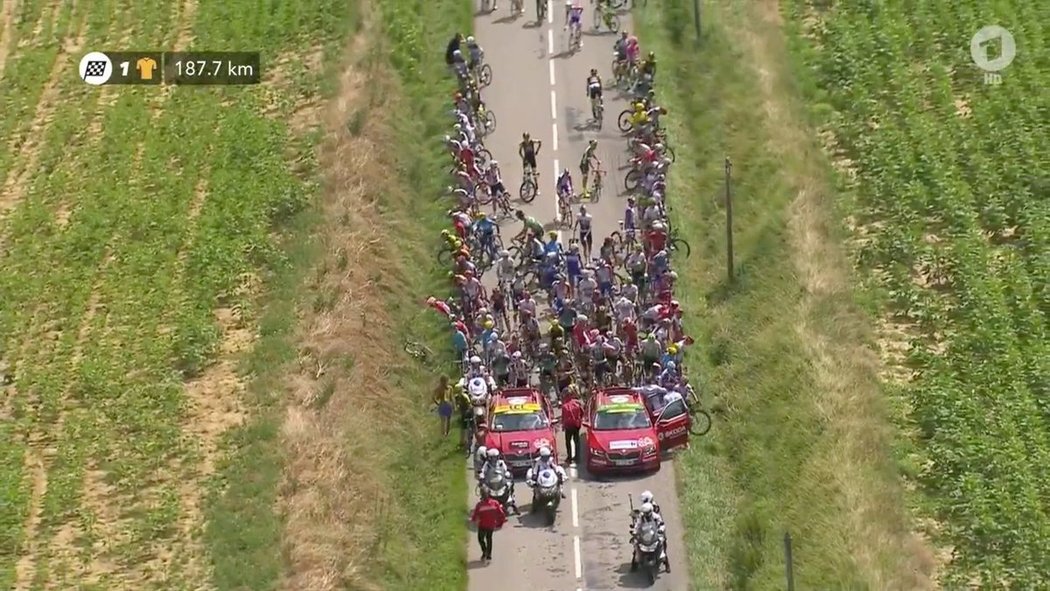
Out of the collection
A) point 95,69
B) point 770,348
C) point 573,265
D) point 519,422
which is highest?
point 95,69

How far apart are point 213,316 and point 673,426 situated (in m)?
12.6

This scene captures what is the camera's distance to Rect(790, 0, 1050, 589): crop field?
36.3 meters

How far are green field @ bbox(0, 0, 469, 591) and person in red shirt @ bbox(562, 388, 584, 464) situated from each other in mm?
2728

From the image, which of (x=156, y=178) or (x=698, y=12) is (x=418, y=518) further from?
(x=698, y=12)

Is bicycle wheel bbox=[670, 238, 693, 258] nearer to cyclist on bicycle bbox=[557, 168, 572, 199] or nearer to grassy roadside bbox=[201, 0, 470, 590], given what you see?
cyclist on bicycle bbox=[557, 168, 572, 199]

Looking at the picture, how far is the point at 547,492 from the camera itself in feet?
115

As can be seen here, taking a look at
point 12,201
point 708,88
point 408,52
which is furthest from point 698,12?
point 12,201

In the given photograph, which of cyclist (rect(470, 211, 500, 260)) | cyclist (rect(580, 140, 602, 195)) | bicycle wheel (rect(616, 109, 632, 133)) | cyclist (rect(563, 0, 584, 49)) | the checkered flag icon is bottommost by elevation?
cyclist (rect(470, 211, 500, 260))

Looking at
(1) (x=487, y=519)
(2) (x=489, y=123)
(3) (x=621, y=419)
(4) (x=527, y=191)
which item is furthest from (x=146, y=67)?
(1) (x=487, y=519)

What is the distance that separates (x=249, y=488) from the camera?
3569 cm

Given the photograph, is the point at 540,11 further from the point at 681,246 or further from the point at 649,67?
the point at 681,246

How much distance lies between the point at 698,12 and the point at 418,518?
1036 inches

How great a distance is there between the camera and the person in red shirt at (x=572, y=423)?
37.0m

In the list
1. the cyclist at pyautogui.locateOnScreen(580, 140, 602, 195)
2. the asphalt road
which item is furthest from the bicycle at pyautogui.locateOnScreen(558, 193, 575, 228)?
the cyclist at pyautogui.locateOnScreen(580, 140, 602, 195)
